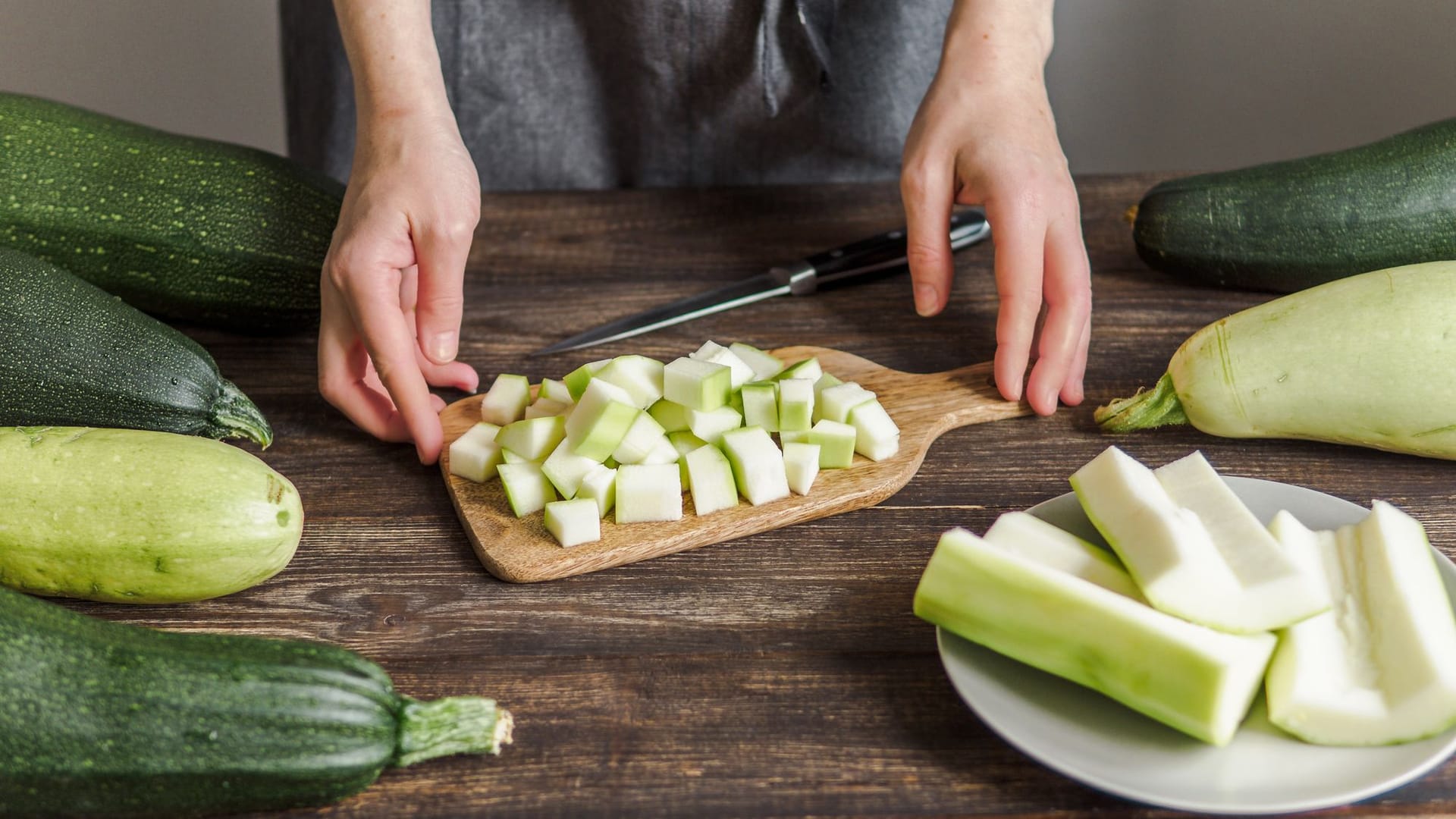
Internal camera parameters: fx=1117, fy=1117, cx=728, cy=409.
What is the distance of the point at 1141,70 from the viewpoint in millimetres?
3703

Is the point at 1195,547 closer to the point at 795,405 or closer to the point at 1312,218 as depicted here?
the point at 795,405

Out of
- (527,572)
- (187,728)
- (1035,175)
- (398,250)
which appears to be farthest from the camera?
(1035,175)

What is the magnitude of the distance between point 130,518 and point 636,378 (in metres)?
0.65

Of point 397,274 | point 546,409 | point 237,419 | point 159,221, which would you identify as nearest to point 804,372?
point 546,409

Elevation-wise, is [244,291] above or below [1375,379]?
below

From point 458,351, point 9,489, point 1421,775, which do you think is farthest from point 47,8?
point 1421,775

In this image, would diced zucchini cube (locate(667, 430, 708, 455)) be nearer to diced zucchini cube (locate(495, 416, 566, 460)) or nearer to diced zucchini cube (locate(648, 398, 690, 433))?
diced zucchini cube (locate(648, 398, 690, 433))

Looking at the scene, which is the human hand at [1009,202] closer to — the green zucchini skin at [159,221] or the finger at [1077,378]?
the finger at [1077,378]

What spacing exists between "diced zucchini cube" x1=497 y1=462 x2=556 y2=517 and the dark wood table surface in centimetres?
9

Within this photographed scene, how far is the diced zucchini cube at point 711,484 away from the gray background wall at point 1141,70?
2.74 metres

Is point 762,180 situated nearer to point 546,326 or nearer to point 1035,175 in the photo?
point 546,326

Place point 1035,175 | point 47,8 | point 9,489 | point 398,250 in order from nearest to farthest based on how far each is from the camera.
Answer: point 9,489 < point 398,250 < point 1035,175 < point 47,8

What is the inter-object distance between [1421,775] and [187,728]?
114cm

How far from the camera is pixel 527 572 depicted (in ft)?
4.59
